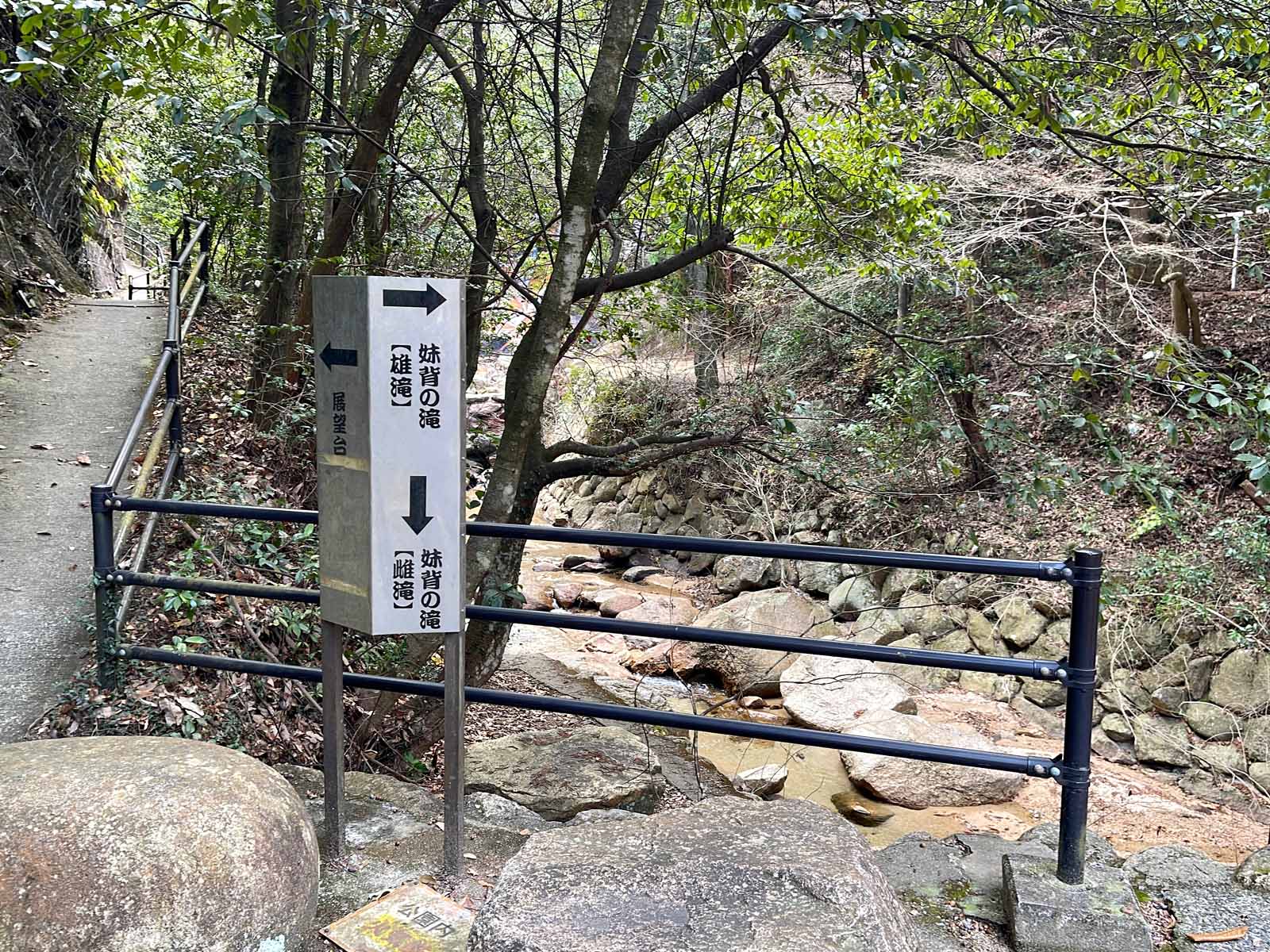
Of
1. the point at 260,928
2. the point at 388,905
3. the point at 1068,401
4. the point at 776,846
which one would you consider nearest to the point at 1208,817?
the point at 1068,401

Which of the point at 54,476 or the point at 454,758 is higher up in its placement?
the point at 54,476

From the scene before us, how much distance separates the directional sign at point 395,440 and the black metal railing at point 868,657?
0.33m

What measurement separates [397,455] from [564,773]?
3394 millimetres

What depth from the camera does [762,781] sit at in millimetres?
7320

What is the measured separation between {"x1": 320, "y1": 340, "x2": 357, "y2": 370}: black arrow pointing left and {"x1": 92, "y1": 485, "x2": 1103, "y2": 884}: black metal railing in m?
0.64

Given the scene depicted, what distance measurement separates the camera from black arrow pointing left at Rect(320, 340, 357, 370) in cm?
306

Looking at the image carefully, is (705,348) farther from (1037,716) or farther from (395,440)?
(395,440)

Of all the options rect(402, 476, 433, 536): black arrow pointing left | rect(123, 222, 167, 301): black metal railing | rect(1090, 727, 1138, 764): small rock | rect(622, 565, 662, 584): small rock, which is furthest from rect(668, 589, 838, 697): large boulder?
rect(123, 222, 167, 301): black metal railing

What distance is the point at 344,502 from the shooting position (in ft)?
10.4

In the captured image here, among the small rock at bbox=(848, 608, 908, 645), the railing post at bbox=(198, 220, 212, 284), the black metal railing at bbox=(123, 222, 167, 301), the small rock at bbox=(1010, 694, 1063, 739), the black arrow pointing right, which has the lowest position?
the small rock at bbox=(1010, 694, 1063, 739)

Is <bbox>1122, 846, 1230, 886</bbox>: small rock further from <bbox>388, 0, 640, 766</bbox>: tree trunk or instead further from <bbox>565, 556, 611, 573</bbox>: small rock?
<bbox>565, 556, 611, 573</bbox>: small rock

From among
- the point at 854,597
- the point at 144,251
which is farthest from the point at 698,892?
the point at 144,251

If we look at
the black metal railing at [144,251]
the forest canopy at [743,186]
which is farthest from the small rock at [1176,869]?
the black metal railing at [144,251]

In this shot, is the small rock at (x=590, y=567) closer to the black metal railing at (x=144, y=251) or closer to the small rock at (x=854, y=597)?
the small rock at (x=854, y=597)
